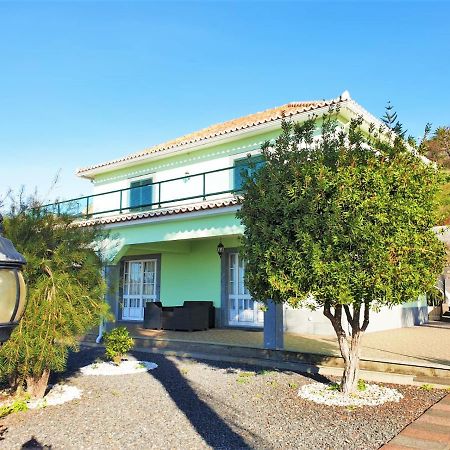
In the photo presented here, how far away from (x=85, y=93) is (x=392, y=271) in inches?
410

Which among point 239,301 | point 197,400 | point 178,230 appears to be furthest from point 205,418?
point 239,301

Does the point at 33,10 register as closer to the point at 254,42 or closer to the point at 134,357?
the point at 254,42

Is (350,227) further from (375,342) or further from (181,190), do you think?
(181,190)

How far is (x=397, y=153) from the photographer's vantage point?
5.59 m

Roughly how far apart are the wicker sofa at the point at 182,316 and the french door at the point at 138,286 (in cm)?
164

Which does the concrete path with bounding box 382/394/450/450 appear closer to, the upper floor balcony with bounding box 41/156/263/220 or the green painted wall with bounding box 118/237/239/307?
the upper floor balcony with bounding box 41/156/263/220

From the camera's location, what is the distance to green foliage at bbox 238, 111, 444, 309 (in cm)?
525

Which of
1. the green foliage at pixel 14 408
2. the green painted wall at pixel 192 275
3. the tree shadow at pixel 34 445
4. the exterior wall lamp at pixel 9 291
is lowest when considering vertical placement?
the tree shadow at pixel 34 445

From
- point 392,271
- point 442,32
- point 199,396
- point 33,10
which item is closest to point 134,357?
point 199,396

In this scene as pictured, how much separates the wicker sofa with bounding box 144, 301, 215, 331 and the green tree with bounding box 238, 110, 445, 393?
24.2 feet

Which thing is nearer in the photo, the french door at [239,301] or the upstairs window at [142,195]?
the french door at [239,301]

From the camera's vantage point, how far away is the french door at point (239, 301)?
13.5m

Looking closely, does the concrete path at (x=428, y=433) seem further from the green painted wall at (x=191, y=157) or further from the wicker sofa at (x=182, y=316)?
the green painted wall at (x=191, y=157)

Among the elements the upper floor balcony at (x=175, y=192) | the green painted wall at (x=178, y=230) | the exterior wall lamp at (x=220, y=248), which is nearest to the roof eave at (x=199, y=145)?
the upper floor balcony at (x=175, y=192)
